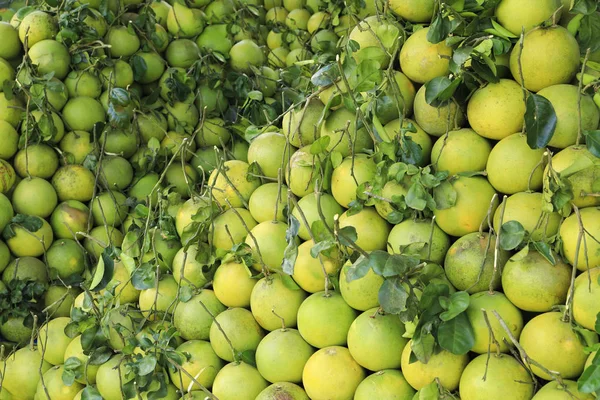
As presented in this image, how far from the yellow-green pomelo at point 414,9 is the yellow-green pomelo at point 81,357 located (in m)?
1.30

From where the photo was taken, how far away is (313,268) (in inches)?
66.5

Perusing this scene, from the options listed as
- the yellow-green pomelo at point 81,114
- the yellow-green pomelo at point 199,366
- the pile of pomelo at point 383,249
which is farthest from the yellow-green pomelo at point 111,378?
the yellow-green pomelo at point 81,114

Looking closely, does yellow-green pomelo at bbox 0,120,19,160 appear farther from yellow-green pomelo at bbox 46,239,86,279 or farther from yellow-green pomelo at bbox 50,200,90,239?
yellow-green pomelo at bbox 46,239,86,279

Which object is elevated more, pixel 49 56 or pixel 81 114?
pixel 49 56

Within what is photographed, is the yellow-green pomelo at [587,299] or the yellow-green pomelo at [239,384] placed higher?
the yellow-green pomelo at [587,299]

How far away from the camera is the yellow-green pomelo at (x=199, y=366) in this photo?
70.7 inches

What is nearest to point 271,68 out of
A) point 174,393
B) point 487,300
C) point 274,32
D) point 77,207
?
point 274,32

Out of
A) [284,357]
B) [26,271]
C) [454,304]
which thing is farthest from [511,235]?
[26,271]

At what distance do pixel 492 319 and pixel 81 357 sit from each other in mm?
1217

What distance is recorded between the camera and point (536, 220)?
1.47 metres

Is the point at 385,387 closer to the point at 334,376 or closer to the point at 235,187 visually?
the point at 334,376

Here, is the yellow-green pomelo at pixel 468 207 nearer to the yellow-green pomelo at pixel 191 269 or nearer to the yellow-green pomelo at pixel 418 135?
the yellow-green pomelo at pixel 418 135

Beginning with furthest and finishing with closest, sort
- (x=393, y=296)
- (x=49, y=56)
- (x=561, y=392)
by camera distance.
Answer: (x=49, y=56) < (x=393, y=296) < (x=561, y=392)

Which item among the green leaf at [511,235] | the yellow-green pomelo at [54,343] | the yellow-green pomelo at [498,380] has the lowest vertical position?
the yellow-green pomelo at [54,343]
